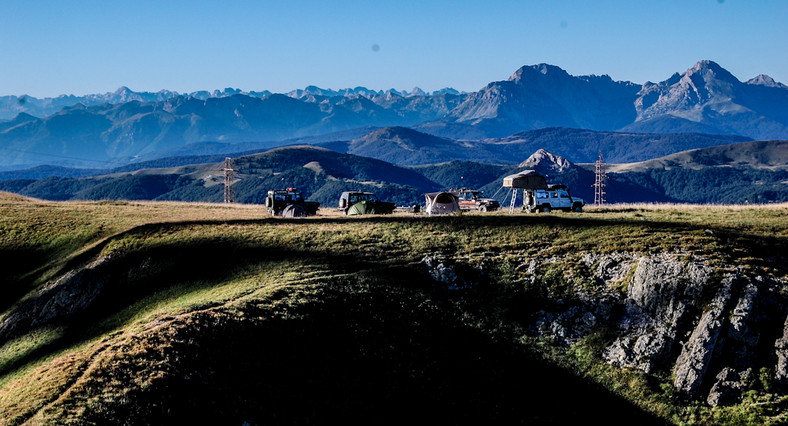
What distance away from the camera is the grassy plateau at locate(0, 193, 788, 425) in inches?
1012

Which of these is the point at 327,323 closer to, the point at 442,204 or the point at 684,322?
the point at 684,322

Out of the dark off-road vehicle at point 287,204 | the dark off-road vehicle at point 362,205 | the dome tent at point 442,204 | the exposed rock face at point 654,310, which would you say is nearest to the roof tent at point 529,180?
the dome tent at point 442,204

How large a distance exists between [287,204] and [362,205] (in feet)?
28.9

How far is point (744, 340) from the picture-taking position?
3055 centimetres

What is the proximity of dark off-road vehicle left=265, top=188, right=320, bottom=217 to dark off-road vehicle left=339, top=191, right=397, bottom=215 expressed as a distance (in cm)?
315

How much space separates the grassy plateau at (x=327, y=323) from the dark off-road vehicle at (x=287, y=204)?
37.0 ft

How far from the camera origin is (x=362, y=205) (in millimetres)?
60750

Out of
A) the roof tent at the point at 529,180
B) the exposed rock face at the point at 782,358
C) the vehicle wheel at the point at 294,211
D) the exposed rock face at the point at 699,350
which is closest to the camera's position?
the exposed rock face at the point at 782,358

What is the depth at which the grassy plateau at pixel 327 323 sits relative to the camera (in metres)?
25.7

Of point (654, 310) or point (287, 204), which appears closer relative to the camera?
point (654, 310)

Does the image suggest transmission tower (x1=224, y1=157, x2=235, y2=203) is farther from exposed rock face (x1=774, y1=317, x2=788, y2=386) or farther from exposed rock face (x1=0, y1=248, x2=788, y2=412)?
exposed rock face (x1=774, y1=317, x2=788, y2=386)

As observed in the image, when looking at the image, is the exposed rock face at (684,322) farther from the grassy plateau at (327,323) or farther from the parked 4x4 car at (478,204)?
the parked 4x4 car at (478,204)

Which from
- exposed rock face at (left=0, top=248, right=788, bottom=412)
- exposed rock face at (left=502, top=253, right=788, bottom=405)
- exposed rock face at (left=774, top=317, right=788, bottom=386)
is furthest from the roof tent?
exposed rock face at (left=774, top=317, right=788, bottom=386)

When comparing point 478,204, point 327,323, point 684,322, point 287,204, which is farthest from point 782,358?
point 287,204
